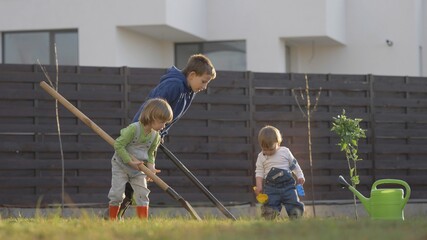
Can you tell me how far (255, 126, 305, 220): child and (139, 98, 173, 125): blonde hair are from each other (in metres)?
2.14

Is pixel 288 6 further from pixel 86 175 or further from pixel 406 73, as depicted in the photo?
pixel 86 175

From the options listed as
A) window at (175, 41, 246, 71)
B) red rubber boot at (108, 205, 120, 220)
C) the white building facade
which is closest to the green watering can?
red rubber boot at (108, 205, 120, 220)

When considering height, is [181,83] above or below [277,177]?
above

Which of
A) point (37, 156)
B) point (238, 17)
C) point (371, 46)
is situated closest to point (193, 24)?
point (238, 17)

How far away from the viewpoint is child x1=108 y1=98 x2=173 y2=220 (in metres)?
8.09

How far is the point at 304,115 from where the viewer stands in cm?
1375

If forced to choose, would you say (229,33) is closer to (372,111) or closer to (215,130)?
(372,111)

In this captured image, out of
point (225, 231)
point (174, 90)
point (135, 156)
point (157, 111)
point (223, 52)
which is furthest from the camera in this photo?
point (223, 52)

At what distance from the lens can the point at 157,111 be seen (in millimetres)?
7895

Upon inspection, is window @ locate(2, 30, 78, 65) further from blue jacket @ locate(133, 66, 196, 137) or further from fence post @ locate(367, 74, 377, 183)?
blue jacket @ locate(133, 66, 196, 137)

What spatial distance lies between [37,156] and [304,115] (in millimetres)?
3842

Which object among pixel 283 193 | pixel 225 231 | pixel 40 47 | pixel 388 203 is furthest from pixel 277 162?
pixel 40 47

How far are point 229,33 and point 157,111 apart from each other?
1161 cm

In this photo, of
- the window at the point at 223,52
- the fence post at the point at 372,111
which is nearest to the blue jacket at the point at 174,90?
the fence post at the point at 372,111
